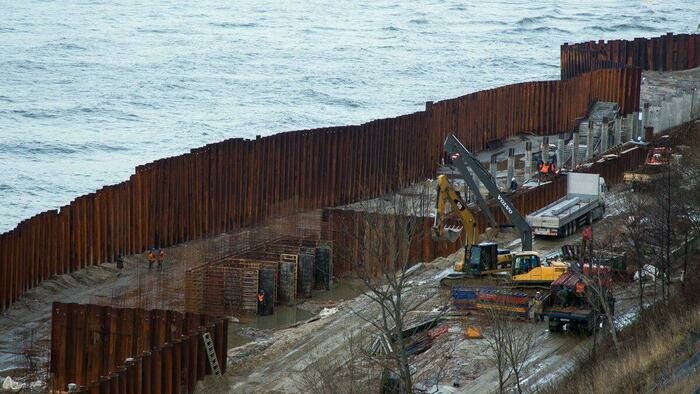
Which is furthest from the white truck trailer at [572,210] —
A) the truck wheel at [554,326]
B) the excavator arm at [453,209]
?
the truck wheel at [554,326]

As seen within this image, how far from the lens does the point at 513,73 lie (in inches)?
4651

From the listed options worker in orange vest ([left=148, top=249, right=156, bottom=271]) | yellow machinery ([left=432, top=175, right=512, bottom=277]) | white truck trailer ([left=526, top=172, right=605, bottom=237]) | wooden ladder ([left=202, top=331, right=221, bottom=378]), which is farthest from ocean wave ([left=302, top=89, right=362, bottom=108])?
wooden ladder ([left=202, top=331, right=221, bottom=378])

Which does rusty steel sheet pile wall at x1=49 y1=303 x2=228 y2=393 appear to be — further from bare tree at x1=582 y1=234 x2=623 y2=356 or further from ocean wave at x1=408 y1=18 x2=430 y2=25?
ocean wave at x1=408 y1=18 x2=430 y2=25

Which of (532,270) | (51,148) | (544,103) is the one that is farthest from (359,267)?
(51,148)

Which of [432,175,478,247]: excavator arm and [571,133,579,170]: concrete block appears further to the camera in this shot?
[571,133,579,170]: concrete block

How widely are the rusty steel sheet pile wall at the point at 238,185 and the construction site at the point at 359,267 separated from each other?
7cm

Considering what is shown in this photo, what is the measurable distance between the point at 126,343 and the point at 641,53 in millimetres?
60450

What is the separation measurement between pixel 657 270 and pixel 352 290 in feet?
33.7

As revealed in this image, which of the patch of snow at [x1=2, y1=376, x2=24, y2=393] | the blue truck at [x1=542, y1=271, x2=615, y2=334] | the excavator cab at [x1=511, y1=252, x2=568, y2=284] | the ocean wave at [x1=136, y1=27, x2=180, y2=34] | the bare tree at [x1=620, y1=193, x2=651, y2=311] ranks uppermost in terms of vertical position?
the ocean wave at [x1=136, y1=27, x2=180, y2=34]

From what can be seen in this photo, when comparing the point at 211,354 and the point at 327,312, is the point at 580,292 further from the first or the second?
the point at 211,354

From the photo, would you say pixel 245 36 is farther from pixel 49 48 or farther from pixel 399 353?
pixel 399 353

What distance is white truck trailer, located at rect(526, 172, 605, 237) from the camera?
141ft

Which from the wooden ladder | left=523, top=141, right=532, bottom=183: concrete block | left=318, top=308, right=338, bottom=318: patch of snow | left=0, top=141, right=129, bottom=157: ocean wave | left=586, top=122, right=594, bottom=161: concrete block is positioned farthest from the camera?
left=0, top=141, right=129, bottom=157: ocean wave

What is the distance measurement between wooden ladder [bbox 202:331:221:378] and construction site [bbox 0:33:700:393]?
0.05 metres
